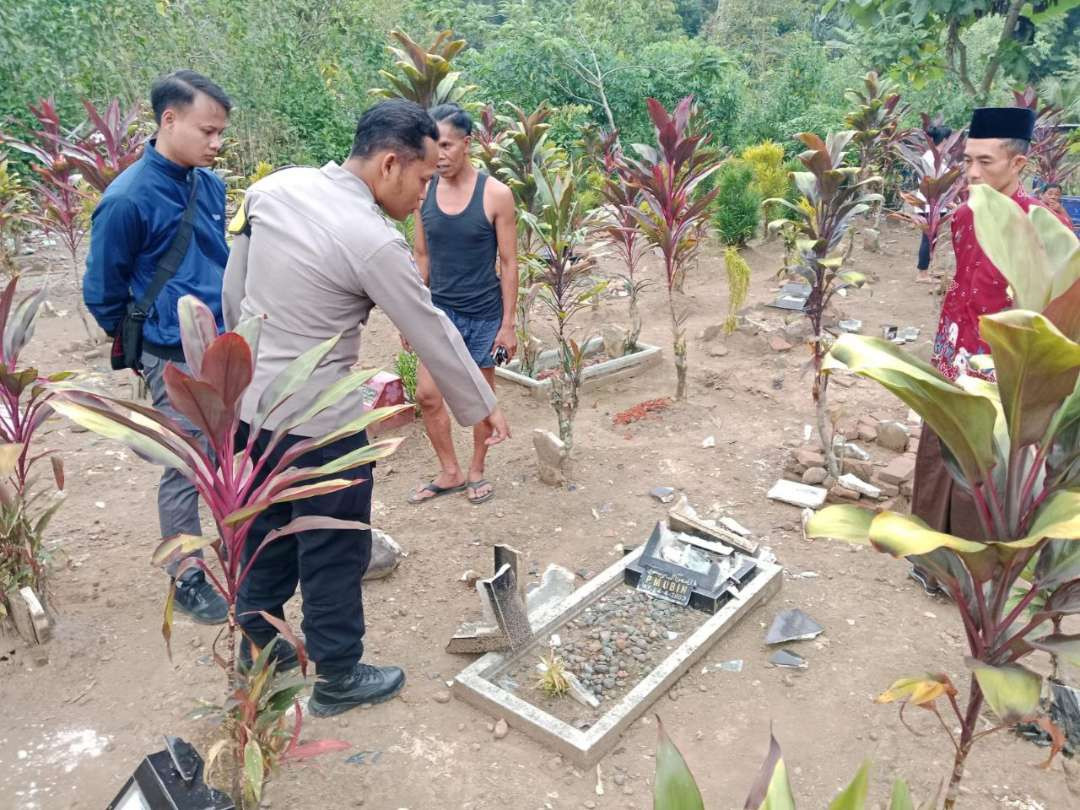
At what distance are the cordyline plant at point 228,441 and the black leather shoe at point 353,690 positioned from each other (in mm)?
542

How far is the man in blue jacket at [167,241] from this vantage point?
120 inches

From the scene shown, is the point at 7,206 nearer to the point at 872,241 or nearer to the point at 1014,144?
the point at 1014,144

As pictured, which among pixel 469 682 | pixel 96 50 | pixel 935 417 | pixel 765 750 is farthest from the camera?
pixel 96 50

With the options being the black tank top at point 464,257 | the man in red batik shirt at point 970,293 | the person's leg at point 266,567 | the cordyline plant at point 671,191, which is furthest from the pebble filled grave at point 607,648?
the cordyline plant at point 671,191

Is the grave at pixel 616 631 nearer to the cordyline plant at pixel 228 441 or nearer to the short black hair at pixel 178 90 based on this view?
the cordyline plant at pixel 228 441

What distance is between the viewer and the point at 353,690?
2.78 metres

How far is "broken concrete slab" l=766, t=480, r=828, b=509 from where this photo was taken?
4070mm

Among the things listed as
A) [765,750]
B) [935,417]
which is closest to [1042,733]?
[765,750]

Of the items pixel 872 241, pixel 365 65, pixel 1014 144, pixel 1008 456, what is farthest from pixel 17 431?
pixel 365 65

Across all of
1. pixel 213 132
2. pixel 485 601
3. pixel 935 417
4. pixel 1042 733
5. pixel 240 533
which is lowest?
pixel 1042 733

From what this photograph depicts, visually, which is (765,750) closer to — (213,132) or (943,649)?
(943,649)

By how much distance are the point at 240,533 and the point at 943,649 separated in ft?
8.19

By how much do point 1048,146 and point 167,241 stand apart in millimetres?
9404

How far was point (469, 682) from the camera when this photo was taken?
2.84 m
